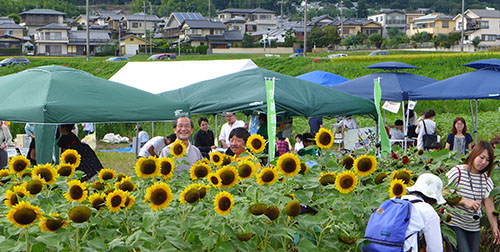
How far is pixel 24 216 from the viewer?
8.53 feet

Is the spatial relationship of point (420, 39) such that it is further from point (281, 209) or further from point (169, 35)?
point (281, 209)

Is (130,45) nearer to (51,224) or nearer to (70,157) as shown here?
(70,157)

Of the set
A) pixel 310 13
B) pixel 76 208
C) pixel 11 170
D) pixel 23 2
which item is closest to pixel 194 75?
pixel 11 170

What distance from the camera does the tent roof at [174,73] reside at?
13156 mm

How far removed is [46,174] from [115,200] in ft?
2.15

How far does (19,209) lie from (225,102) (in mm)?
5826

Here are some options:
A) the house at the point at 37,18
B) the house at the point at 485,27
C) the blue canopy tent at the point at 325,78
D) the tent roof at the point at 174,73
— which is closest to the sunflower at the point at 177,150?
the tent roof at the point at 174,73

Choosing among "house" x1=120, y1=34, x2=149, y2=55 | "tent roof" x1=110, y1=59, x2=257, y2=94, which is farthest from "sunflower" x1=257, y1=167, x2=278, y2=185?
"house" x1=120, y1=34, x2=149, y2=55

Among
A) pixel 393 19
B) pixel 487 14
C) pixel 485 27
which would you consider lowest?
pixel 485 27

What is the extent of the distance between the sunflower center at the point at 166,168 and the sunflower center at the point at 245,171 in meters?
0.39

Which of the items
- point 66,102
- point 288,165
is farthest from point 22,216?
point 66,102

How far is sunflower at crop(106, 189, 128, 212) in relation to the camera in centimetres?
295

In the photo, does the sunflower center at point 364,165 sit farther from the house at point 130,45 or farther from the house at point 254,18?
the house at point 254,18

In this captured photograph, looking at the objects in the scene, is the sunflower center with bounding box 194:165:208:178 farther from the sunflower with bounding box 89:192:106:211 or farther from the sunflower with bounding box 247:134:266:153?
the sunflower with bounding box 89:192:106:211
